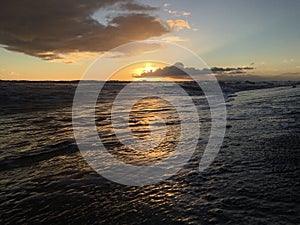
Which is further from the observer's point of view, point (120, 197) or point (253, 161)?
point (253, 161)

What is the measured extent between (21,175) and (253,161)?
5.05m

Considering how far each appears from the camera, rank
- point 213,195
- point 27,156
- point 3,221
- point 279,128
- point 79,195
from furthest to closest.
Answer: point 279,128
point 27,156
point 79,195
point 213,195
point 3,221

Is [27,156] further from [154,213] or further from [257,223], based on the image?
[257,223]

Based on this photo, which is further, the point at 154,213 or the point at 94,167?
the point at 94,167

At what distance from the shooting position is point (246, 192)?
3.87m

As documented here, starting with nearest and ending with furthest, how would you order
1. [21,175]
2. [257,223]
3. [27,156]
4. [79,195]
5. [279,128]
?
[257,223]
[79,195]
[21,175]
[27,156]
[279,128]

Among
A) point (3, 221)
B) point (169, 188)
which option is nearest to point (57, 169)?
point (3, 221)

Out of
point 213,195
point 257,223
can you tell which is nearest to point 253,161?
point 213,195

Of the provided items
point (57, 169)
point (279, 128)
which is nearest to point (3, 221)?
point (57, 169)

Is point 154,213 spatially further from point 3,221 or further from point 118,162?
point 118,162

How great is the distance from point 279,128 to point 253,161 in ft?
13.3

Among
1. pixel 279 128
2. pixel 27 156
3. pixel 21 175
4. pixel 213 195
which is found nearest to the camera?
pixel 213 195

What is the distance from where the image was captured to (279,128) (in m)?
8.63

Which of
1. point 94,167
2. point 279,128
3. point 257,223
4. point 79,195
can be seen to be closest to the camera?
point 257,223
